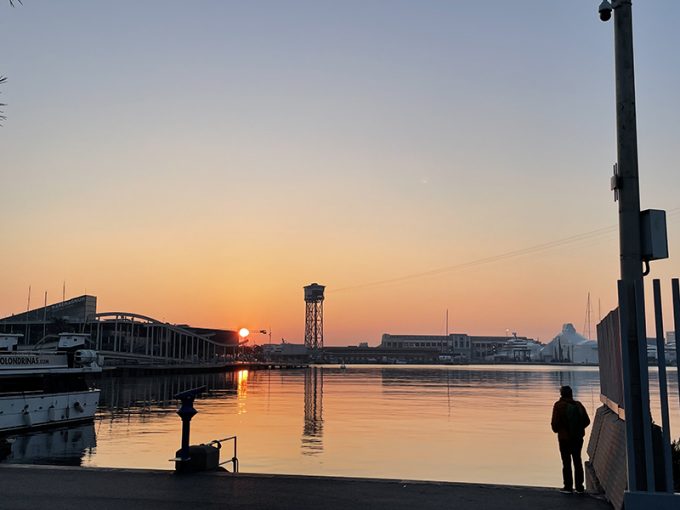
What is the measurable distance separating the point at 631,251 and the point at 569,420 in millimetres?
5939

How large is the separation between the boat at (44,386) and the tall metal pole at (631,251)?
45972 millimetres

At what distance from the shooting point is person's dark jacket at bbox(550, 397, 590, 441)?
48.8 ft

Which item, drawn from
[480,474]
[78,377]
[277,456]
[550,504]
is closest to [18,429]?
[78,377]

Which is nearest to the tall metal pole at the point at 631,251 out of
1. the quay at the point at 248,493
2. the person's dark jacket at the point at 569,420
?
the quay at the point at 248,493

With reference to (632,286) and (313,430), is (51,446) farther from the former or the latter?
(632,286)

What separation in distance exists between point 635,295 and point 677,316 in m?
0.81

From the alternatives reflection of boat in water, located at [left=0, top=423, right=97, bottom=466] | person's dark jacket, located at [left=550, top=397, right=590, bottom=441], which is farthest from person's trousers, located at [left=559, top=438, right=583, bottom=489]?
reflection of boat in water, located at [left=0, top=423, right=97, bottom=466]

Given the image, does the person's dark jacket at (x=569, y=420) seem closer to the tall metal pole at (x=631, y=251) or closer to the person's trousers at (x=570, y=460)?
the person's trousers at (x=570, y=460)

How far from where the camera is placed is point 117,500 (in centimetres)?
1273

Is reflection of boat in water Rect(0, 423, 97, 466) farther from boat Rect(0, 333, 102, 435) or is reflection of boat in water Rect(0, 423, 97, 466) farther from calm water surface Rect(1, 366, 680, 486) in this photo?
boat Rect(0, 333, 102, 435)

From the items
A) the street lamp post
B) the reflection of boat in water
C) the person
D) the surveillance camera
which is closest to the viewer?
the street lamp post

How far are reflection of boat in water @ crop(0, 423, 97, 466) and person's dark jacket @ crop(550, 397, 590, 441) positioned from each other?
3030 centimetres

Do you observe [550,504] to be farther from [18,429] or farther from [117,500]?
[18,429]

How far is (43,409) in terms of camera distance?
5112 cm
